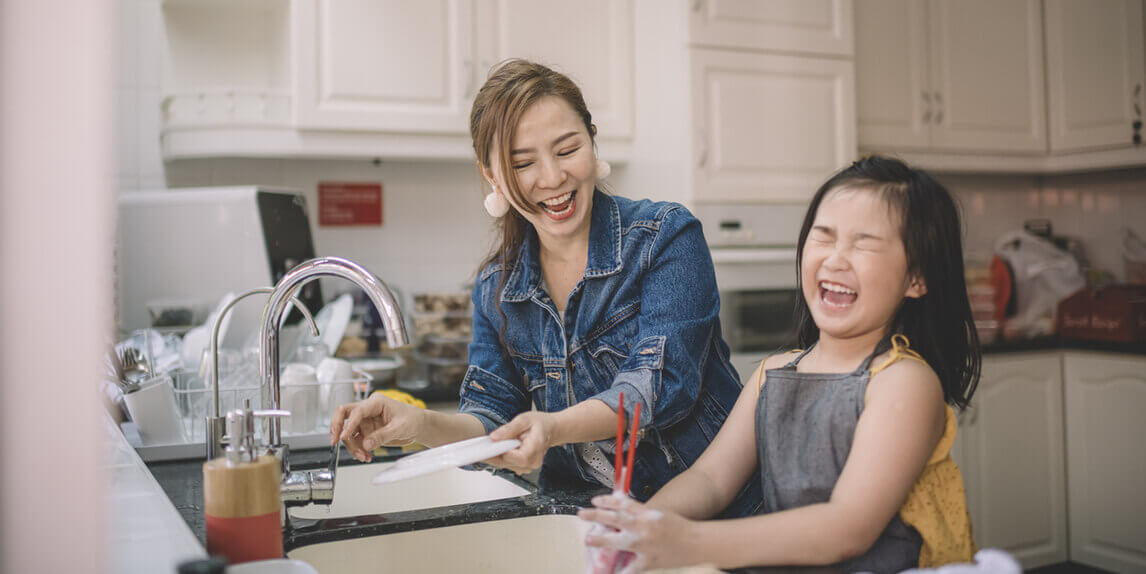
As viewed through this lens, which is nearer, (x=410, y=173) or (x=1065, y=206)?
(x=410, y=173)

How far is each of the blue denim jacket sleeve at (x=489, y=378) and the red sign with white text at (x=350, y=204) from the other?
1499 millimetres

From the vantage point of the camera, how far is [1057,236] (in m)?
3.52

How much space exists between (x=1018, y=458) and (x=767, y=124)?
1.40m

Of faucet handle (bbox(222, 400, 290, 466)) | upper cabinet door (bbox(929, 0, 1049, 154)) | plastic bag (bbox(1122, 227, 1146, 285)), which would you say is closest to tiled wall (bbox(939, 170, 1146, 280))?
plastic bag (bbox(1122, 227, 1146, 285))

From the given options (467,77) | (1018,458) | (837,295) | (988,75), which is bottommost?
(1018,458)

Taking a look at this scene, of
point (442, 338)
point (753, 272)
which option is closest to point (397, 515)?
point (442, 338)

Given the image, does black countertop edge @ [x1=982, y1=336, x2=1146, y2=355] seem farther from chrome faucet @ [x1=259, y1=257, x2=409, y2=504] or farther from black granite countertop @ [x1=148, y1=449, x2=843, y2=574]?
chrome faucet @ [x1=259, y1=257, x2=409, y2=504]

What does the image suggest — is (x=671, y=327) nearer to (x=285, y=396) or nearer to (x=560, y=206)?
(x=560, y=206)

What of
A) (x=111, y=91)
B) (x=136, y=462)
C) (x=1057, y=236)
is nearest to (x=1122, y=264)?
(x=1057, y=236)

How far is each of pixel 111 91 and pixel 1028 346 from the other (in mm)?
3013

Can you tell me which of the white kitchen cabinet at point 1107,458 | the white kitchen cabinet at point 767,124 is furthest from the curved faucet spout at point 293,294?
the white kitchen cabinet at point 1107,458

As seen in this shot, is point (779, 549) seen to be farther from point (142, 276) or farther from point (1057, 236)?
point (1057, 236)

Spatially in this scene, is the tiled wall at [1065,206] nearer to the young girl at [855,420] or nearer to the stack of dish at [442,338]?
the stack of dish at [442,338]

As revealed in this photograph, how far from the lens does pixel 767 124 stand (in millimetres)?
2584
